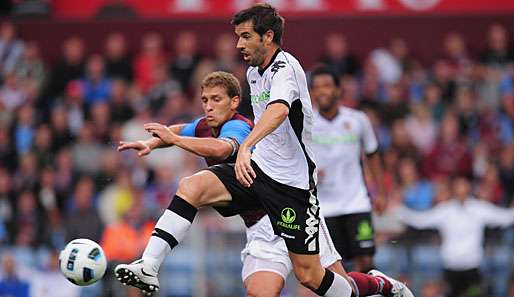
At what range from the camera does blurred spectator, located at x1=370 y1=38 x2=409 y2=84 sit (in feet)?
58.5

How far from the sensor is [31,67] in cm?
1873

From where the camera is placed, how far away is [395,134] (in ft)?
53.7

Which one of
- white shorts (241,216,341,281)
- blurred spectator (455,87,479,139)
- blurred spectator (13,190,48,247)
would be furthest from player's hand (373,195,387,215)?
blurred spectator (13,190,48,247)

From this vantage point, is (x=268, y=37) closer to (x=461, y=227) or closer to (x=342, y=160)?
(x=342, y=160)

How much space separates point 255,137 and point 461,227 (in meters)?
7.08

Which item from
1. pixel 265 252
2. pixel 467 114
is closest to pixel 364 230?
pixel 265 252

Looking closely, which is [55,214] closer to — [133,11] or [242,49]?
[133,11]

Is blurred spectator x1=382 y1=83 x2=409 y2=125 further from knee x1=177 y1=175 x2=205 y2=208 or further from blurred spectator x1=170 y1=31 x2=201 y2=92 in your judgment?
knee x1=177 y1=175 x2=205 y2=208

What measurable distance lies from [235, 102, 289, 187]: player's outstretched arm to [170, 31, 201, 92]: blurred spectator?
31.4ft

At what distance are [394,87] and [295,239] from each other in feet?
28.5

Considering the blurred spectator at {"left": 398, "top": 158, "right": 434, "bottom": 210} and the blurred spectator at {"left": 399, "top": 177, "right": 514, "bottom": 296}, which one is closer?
the blurred spectator at {"left": 399, "top": 177, "right": 514, "bottom": 296}

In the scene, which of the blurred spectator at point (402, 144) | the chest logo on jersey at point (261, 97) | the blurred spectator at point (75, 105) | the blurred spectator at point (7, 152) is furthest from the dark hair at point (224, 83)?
the blurred spectator at point (7, 152)

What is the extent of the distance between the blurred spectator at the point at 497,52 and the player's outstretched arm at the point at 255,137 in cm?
1006

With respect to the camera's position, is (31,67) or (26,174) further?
(31,67)
